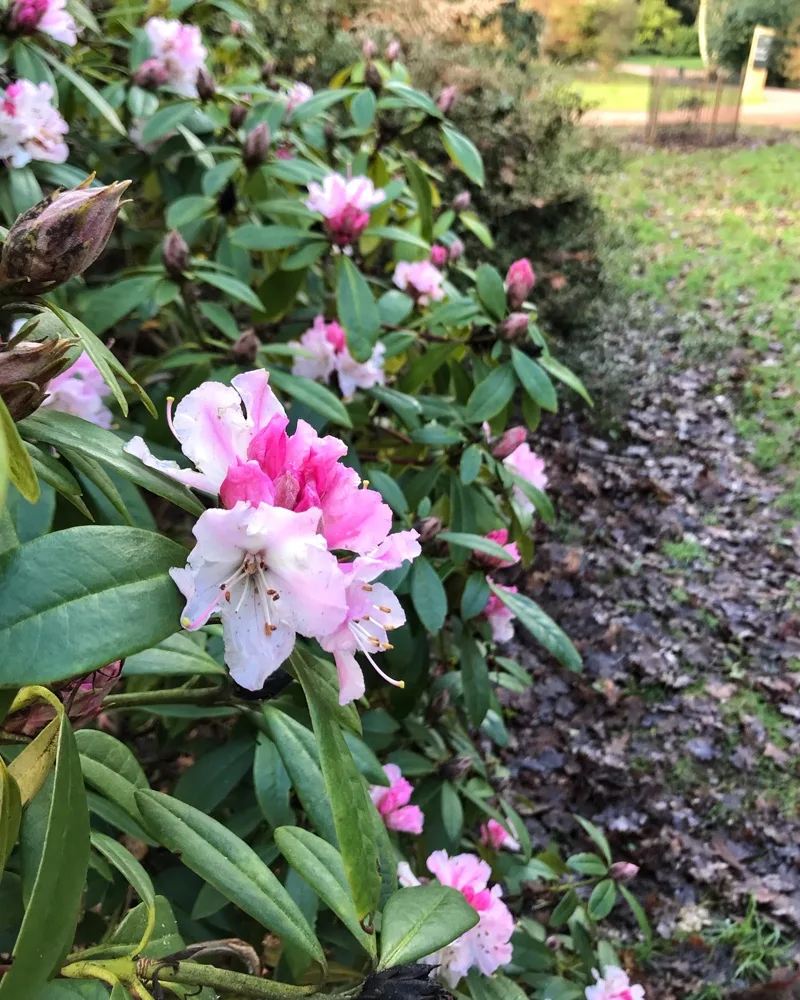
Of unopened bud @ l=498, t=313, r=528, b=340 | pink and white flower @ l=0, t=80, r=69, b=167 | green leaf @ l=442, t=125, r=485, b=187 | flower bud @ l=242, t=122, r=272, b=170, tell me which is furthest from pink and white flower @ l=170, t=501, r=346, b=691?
green leaf @ l=442, t=125, r=485, b=187

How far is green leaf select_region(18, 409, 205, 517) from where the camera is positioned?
1.50ft

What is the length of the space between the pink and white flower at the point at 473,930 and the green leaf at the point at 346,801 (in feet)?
1.25

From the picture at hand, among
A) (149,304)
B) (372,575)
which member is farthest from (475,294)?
(372,575)

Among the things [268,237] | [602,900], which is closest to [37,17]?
[268,237]

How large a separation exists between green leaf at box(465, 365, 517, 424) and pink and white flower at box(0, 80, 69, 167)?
2.25 feet

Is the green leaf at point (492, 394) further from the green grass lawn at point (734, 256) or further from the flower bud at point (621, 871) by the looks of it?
the green grass lawn at point (734, 256)

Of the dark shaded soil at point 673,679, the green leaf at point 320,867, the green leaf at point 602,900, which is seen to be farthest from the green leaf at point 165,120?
the dark shaded soil at point 673,679

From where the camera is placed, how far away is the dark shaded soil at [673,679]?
2111 mm

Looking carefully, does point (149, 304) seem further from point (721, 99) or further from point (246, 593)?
point (721, 99)

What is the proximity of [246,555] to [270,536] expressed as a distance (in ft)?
0.08

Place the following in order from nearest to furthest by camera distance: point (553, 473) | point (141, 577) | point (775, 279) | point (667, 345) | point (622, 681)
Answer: point (141, 577) < point (622, 681) < point (553, 473) < point (667, 345) < point (775, 279)

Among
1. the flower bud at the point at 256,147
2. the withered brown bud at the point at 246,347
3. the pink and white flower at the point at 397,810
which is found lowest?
the pink and white flower at the point at 397,810

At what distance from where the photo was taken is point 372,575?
1.50ft

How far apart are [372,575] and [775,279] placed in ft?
17.3
